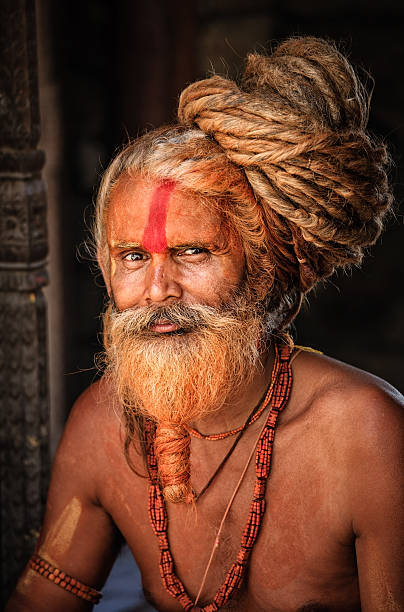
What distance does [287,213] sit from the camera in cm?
227

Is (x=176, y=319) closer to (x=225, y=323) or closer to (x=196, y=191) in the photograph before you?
(x=225, y=323)

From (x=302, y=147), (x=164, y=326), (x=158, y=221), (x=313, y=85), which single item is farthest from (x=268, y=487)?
(x=313, y=85)

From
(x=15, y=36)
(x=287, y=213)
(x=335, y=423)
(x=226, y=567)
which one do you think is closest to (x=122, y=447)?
(x=226, y=567)

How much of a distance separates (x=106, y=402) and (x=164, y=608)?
0.67 m

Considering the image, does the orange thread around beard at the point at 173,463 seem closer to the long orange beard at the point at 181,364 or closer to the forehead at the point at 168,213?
the long orange beard at the point at 181,364

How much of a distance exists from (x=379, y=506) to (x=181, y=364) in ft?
2.12

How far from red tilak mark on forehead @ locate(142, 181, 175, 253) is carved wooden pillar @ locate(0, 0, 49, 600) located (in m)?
0.78

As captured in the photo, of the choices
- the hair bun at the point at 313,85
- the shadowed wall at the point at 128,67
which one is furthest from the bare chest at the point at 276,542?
the shadowed wall at the point at 128,67

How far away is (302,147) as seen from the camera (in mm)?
2211

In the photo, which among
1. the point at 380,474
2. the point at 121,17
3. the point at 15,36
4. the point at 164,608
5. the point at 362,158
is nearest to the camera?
the point at 380,474

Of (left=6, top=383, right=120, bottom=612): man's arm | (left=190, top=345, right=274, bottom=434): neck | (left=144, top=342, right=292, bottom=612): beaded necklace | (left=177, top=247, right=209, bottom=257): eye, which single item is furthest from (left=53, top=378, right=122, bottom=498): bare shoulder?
(left=177, top=247, right=209, bottom=257): eye

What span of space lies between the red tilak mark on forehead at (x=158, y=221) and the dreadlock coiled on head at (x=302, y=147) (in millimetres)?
208

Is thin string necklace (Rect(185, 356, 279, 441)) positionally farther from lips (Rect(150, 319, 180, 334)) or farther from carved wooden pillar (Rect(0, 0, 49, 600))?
carved wooden pillar (Rect(0, 0, 49, 600))

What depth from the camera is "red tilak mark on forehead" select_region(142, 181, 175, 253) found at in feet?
7.39
